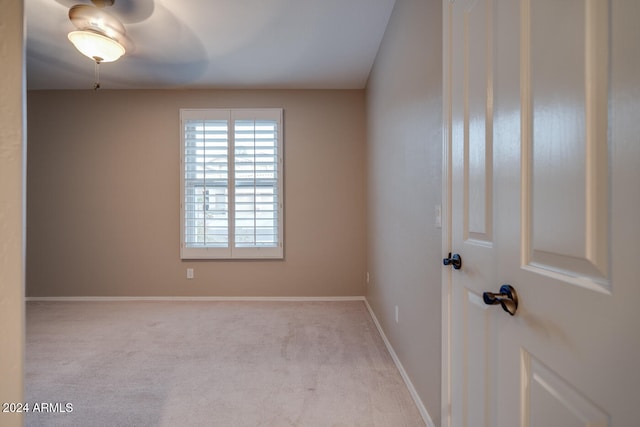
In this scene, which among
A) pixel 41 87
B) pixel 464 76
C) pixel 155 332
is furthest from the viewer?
pixel 41 87

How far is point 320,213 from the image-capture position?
13.5 feet

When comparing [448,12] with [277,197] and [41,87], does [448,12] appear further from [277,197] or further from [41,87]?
[41,87]

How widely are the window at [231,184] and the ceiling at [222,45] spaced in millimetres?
500

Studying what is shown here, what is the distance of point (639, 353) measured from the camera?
51 cm

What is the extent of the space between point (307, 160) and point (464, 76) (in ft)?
9.98

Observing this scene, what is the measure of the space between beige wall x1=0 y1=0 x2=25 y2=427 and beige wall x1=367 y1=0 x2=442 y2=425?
1.50m

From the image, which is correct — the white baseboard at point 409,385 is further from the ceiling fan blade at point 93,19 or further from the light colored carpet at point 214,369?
the ceiling fan blade at point 93,19

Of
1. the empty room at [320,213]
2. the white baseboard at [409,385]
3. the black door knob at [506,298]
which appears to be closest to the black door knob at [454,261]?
the empty room at [320,213]

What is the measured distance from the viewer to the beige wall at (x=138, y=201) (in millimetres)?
4086

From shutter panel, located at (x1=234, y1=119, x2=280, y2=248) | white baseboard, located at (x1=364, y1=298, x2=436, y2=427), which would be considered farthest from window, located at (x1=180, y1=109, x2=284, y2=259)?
white baseboard, located at (x1=364, y1=298, x2=436, y2=427)

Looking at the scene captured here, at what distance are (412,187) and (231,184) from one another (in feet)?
9.06

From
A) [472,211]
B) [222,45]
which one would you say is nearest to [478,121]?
[472,211]

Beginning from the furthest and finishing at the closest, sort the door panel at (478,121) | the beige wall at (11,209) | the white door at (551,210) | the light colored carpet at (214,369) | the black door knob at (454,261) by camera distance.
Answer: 1. the light colored carpet at (214,369)
2. the black door knob at (454,261)
3. the door panel at (478,121)
4. the beige wall at (11,209)
5. the white door at (551,210)

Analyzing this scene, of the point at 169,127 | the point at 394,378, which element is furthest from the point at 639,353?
the point at 169,127
